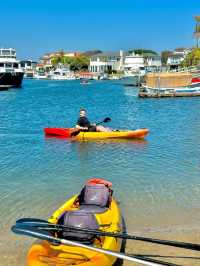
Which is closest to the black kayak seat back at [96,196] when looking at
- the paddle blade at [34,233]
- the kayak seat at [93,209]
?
the kayak seat at [93,209]

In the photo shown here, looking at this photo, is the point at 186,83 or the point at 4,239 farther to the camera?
the point at 186,83

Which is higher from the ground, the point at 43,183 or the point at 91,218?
the point at 91,218

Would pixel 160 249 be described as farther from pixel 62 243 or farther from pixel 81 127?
pixel 81 127

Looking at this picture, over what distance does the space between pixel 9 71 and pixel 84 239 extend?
9098 centimetres

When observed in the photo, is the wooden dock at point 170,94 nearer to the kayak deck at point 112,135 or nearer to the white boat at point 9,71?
the kayak deck at point 112,135

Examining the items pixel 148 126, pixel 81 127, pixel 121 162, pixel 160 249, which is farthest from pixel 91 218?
pixel 148 126

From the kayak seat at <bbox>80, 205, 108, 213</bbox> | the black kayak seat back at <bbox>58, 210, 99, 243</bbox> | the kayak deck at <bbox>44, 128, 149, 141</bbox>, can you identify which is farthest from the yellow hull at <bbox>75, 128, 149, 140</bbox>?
the black kayak seat back at <bbox>58, 210, 99, 243</bbox>

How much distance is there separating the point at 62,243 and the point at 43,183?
830cm

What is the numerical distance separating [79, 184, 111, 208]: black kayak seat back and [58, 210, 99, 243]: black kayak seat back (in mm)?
1405

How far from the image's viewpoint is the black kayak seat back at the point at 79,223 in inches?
325

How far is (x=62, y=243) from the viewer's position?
26.1 ft

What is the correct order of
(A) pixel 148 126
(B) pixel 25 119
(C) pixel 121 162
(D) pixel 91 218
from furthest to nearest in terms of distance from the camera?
(B) pixel 25 119, (A) pixel 148 126, (C) pixel 121 162, (D) pixel 91 218

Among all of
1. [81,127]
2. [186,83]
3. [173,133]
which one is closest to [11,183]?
[81,127]

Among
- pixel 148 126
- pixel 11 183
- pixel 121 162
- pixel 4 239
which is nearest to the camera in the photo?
pixel 4 239
